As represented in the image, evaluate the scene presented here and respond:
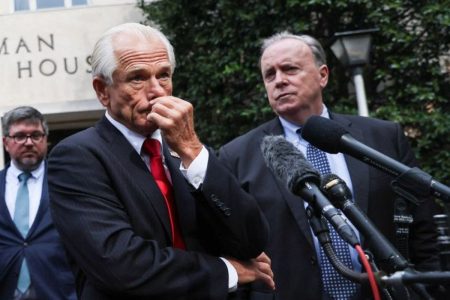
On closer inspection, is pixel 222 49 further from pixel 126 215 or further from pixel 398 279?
pixel 398 279

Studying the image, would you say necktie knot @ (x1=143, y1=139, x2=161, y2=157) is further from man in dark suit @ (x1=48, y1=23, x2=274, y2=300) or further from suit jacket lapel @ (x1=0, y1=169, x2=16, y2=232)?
suit jacket lapel @ (x1=0, y1=169, x2=16, y2=232)

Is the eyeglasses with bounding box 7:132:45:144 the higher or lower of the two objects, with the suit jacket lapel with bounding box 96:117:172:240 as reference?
lower

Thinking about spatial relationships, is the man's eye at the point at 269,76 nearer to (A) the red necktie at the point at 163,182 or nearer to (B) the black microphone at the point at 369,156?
(A) the red necktie at the point at 163,182

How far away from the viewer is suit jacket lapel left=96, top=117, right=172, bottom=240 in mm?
3438

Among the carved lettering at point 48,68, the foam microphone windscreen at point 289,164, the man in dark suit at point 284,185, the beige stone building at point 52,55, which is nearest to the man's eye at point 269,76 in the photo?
the man in dark suit at point 284,185

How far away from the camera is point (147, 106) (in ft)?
11.4

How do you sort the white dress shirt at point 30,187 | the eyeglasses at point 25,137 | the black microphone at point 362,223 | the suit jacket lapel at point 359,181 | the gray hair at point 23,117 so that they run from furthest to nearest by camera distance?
1. the gray hair at point 23,117
2. the eyeglasses at point 25,137
3. the white dress shirt at point 30,187
4. the suit jacket lapel at point 359,181
5. the black microphone at point 362,223

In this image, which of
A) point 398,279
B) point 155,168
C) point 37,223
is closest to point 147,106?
point 155,168

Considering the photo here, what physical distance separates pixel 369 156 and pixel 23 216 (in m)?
3.75

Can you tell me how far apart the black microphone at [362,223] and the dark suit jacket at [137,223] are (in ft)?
1.56

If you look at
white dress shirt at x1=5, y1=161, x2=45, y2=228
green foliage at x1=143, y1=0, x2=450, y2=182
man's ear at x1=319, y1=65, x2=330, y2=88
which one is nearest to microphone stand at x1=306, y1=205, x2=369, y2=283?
man's ear at x1=319, y1=65, x2=330, y2=88

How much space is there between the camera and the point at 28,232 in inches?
243

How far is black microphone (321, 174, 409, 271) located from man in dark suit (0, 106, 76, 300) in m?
3.32

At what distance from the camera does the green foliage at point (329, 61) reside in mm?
11656
